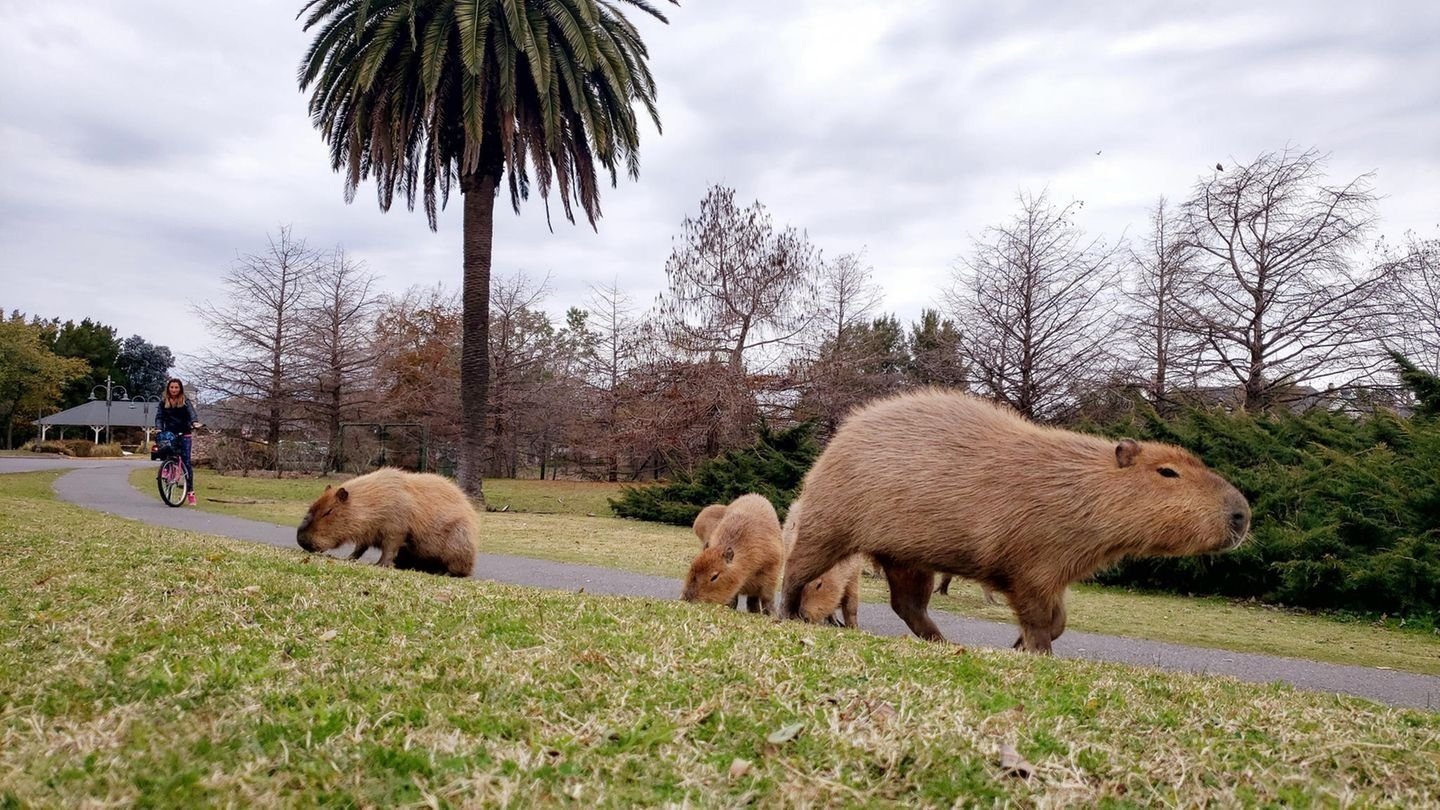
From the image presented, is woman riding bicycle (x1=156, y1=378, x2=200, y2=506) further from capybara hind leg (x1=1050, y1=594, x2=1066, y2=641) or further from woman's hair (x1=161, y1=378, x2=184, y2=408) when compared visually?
capybara hind leg (x1=1050, y1=594, x2=1066, y2=641)

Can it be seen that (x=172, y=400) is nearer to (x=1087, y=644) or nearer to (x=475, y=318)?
(x=475, y=318)

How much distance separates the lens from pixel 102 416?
248 ft

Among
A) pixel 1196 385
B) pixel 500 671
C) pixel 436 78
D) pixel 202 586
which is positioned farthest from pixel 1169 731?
pixel 1196 385

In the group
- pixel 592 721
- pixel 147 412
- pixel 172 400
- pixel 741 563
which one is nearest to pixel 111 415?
pixel 147 412

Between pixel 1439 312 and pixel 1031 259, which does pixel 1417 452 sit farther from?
pixel 1439 312

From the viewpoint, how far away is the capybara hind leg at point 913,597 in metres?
5.82

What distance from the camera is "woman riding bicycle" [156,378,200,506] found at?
1354 centimetres

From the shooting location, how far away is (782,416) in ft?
83.6

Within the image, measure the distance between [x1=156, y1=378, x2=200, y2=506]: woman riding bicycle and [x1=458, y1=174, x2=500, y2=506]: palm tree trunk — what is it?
6.18m

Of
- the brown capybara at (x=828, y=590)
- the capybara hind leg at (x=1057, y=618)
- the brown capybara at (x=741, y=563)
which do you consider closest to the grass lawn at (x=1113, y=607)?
the brown capybara at (x=828, y=590)

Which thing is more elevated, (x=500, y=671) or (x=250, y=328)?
(x=250, y=328)

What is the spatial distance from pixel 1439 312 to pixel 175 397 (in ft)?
89.3

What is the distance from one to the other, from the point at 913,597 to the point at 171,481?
49.0 ft

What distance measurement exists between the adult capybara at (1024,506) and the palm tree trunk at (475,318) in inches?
631
